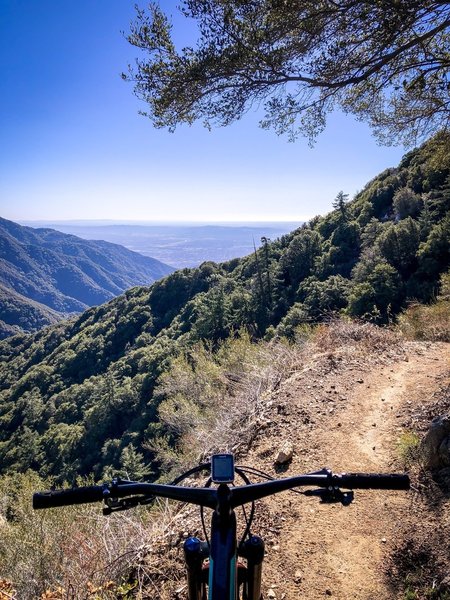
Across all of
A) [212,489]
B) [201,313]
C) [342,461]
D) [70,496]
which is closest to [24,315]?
[201,313]

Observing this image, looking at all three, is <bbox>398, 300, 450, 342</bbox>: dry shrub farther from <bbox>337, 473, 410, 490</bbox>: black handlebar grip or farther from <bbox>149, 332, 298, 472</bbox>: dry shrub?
<bbox>337, 473, 410, 490</bbox>: black handlebar grip

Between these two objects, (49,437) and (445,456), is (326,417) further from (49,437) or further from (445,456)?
(49,437)

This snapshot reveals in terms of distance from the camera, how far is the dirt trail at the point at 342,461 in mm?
3057

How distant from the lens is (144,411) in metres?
37.5

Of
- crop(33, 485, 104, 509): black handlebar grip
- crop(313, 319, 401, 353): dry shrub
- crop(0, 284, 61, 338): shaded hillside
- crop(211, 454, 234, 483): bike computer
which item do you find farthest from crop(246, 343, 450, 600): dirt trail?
crop(0, 284, 61, 338): shaded hillside

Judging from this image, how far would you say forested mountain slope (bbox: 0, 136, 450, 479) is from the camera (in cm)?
2878

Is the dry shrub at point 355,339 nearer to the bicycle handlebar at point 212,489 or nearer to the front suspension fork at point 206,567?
the bicycle handlebar at point 212,489

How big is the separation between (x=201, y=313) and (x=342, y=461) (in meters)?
43.3

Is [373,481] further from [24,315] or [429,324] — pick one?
[24,315]

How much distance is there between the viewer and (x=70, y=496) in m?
1.54

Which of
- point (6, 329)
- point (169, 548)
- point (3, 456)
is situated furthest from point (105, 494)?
point (6, 329)

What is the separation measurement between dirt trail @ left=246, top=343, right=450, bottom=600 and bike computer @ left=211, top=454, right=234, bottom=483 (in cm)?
245

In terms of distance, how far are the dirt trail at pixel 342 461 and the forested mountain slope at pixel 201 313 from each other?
10.5 m

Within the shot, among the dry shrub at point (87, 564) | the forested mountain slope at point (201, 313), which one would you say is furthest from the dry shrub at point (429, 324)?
the forested mountain slope at point (201, 313)
